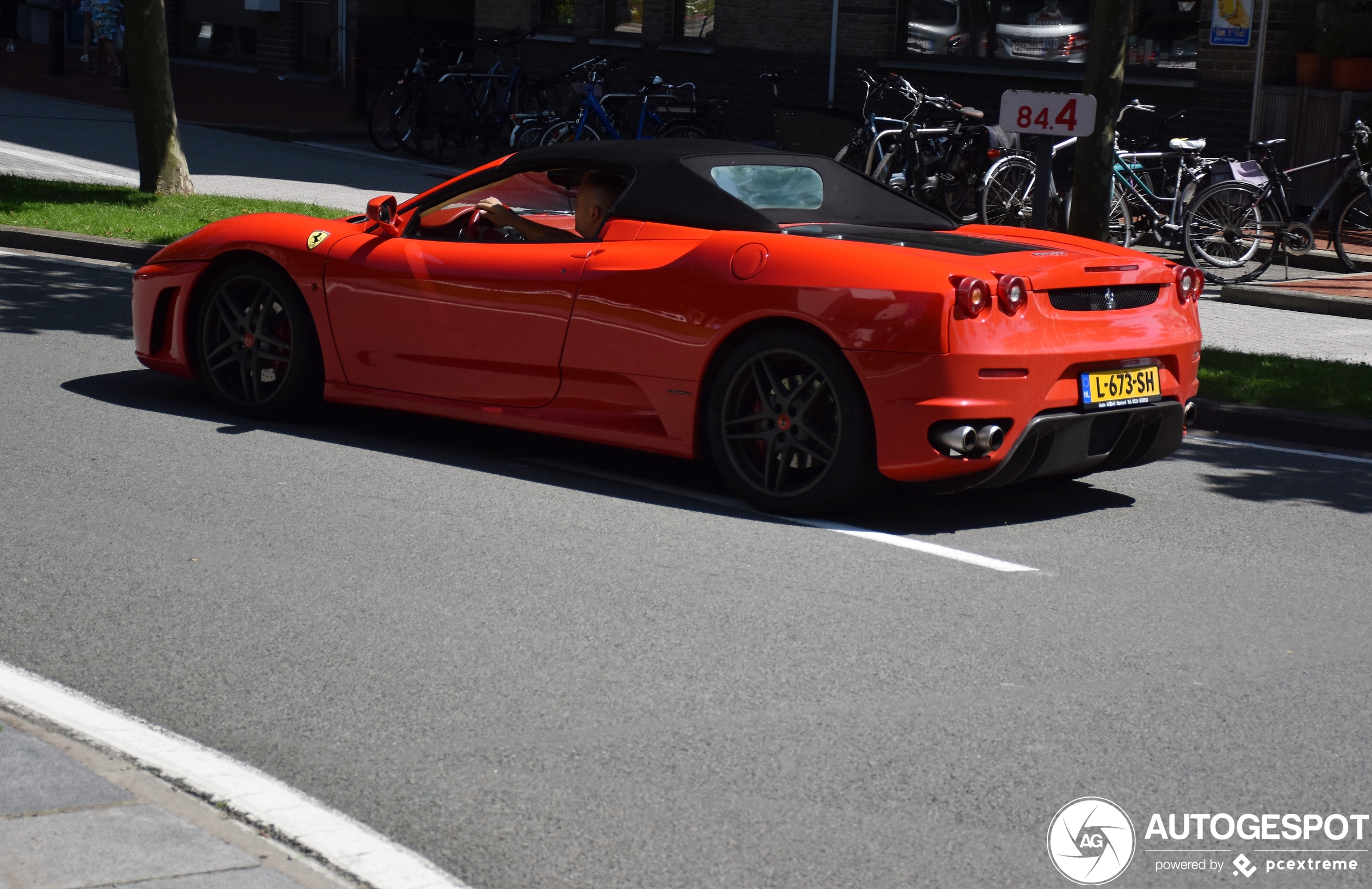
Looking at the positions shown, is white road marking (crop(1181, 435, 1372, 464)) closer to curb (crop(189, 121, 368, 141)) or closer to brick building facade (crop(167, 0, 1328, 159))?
brick building facade (crop(167, 0, 1328, 159))

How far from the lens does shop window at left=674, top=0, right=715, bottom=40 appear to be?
23766 millimetres

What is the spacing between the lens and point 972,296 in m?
5.82

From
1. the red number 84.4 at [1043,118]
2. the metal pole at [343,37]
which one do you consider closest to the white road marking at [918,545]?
the red number 84.4 at [1043,118]

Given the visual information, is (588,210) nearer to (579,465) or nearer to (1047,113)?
(579,465)

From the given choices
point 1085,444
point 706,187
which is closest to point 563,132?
point 706,187

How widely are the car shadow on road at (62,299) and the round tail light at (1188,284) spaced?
5.98 m

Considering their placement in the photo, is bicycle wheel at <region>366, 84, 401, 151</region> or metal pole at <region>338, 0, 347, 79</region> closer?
bicycle wheel at <region>366, 84, 401, 151</region>

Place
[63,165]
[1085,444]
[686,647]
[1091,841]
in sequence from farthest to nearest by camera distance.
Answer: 1. [63,165]
2. [1085,444]
3. [686,647]
4. [1091,841]

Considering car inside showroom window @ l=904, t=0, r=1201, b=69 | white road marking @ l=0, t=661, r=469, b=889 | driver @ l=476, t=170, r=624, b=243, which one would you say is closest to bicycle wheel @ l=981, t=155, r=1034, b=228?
car inside showroom window @ l=904, t=0, r=1201, b=69

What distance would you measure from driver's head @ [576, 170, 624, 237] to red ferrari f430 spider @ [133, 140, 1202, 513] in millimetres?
47

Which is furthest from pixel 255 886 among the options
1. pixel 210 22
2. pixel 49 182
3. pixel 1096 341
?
pixel 210 22

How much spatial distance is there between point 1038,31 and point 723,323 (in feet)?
48.2

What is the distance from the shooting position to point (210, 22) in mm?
34188

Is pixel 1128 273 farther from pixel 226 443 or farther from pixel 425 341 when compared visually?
pixel 226 443
